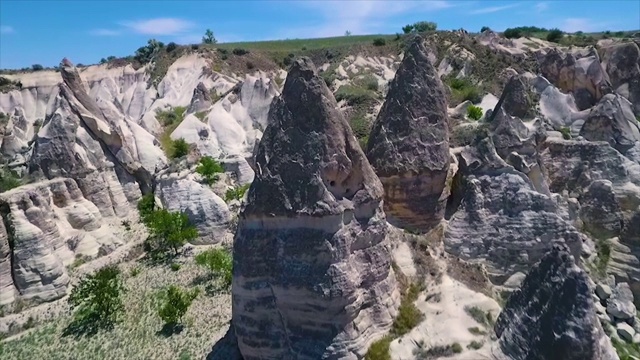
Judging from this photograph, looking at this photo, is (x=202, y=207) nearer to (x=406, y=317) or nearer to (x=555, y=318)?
(x=406, y=317)

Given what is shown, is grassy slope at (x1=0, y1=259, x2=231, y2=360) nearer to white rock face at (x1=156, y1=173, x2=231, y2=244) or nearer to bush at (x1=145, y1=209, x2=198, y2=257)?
bush at (x1=145, y1=209, x2=198, y2=257)

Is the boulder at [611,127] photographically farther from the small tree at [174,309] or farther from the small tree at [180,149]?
the small tree at [180,149]

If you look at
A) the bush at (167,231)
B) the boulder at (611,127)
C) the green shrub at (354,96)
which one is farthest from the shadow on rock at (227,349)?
the green shrub at (354,96)

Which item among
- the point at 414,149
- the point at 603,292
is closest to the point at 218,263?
the point at 414,149

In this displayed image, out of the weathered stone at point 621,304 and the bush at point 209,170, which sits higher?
the bush at point 209,170

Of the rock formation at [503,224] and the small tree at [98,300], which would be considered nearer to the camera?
the rock formation at [503,224]

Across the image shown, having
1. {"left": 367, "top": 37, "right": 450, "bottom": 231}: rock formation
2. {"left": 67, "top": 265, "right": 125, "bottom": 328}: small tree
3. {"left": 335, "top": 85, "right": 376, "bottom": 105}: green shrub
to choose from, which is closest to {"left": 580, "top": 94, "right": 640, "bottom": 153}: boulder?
{"left": 367, "top": 37, "right": 450, "bottom": 231}: rock formation

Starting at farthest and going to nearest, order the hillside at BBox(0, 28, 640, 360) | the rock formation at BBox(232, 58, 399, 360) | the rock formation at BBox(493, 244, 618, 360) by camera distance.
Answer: the hillside at BBox(0, 28, 640, 360)
the rock formation at BBox(232, 58, 399, 360)
the rock formation at BBox(493, 244, 618, 360)
